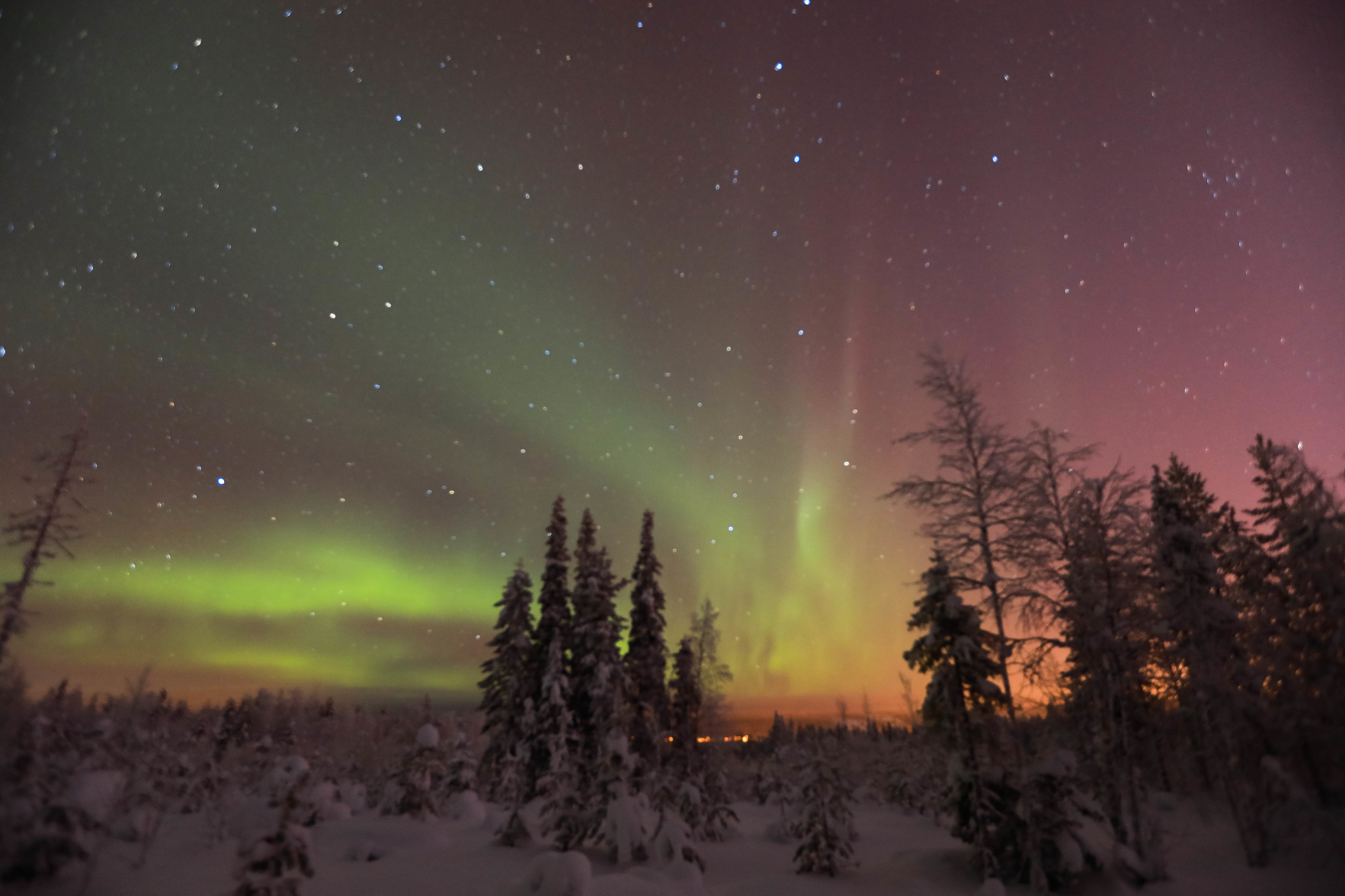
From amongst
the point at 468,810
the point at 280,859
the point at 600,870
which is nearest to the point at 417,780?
the point at 468,810

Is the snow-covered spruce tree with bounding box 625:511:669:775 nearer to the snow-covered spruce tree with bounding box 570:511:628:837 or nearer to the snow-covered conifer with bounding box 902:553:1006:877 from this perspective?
the snow-covered spruce tree with bounding box 570:511:628:837

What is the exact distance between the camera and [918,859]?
2073 centimetres

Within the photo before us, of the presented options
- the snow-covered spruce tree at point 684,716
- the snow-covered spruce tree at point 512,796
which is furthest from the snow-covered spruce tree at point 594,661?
the snow-covered spruce tree at point 684,716

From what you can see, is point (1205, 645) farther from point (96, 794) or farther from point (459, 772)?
point (459, 772)

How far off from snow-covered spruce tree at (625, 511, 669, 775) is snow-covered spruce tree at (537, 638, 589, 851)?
3.92m

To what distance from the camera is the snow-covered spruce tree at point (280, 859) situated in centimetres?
1124

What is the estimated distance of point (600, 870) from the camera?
2106cm

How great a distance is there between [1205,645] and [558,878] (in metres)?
20.9

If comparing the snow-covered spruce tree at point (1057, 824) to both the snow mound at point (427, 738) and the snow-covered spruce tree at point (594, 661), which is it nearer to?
the snow-covered spruce tree at point (594, 661)

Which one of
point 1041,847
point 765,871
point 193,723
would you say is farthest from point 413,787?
point 193,723

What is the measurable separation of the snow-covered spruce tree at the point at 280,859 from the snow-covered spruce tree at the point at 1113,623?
1958 cm

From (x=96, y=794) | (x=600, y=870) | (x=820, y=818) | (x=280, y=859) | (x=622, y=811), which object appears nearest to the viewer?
(x=96, y=794)

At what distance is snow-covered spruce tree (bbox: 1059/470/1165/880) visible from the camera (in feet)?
60.5

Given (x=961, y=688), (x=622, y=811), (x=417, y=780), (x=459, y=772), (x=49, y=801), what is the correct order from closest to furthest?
1. (x=49, y=801)
2. (x=961, y=688)
3. (x=622, y=811)
4. (x=417, y=780)
5. (x=459, y=772)
